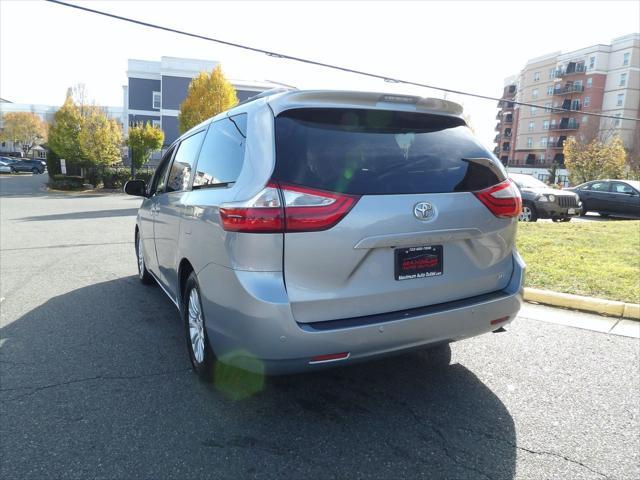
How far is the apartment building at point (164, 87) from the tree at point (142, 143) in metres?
11.8

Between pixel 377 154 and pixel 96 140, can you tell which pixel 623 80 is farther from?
pixel 377 154

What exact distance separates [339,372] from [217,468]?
1.30 metres

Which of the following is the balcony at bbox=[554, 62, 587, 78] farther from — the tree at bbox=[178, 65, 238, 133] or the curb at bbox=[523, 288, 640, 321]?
the curb at bbox=[523, 288, 640, 321]

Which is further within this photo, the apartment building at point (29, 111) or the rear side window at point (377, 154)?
the apartment building at point (29, 111)

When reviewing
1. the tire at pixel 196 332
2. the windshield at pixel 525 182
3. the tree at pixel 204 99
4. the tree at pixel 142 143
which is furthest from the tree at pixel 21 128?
the tire at pixel 196 332

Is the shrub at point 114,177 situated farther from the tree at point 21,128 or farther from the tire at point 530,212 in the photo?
the tree at point 21,128

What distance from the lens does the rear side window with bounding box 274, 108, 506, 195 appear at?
8.17ft

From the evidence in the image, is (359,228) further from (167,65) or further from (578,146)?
(578,146)

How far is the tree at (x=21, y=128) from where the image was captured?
70062 millimetres

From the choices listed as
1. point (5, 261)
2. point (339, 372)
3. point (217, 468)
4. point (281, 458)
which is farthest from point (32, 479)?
point (5, 261)

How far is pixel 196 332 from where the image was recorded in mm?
3287

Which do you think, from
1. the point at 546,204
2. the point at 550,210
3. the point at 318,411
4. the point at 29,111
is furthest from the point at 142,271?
the point at 29,111

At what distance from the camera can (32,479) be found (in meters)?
2.27

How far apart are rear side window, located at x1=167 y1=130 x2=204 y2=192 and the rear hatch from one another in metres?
1.45
